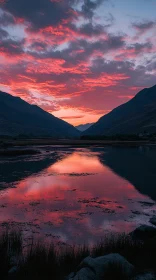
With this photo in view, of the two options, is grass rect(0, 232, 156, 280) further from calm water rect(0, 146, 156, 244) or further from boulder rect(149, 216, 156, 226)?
boulder rect(149, 216, 156, 226)

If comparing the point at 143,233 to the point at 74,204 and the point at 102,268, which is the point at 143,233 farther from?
the point at 74,204

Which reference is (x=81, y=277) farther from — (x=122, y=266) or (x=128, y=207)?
(x=128, y=207)

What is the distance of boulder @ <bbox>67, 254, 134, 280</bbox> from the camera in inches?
408

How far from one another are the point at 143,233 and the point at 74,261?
584 centimetres

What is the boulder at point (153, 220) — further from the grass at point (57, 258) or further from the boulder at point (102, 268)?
the boulder at point (102, 268)

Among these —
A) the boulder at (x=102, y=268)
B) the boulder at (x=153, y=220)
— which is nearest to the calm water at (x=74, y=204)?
the boulder at (x=153, y=220)

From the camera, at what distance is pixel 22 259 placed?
12.3m

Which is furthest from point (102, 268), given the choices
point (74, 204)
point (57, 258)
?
point (74, 204)

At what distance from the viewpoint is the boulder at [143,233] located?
16.4m

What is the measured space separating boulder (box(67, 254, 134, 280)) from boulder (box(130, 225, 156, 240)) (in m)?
5.53

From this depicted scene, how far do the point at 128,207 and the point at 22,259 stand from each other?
1332 cm

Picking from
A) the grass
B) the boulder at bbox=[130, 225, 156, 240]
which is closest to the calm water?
the boulder at bbox=[130, 225, 156, 240]

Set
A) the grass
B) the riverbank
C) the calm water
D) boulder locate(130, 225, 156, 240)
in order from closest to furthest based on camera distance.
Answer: the riverbank, the grass, boulder locate(130, 225, 156, 240), the calm water

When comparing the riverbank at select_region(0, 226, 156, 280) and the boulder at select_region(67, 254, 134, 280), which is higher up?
the boulder at select_region(67, 254, 134, 280)
